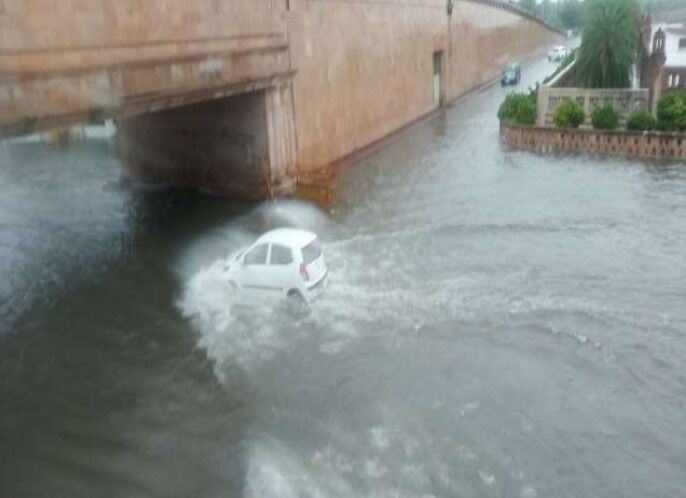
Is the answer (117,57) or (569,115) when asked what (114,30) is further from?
(569,115)

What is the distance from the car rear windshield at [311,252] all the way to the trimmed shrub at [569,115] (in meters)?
17.9

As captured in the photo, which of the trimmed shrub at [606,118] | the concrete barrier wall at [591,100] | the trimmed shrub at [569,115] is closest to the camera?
the trimmed shrub at [606,118]

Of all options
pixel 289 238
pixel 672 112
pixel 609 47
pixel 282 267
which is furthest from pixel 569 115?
pixel 282 267

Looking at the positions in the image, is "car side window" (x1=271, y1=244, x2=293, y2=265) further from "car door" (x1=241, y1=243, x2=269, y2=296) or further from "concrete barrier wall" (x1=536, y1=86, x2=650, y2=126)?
"concrete barrier wall" (x1=536, y1=86, x2=650, y2=126)

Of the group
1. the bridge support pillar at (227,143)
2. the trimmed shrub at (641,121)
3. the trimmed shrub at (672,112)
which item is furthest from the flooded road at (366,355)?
the trimmed shrub at (641,121)

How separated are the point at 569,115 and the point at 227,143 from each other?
14470 millimetres

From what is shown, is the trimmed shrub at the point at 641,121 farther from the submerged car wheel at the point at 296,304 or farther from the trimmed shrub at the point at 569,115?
the submerged car wheel at the point at 296,304

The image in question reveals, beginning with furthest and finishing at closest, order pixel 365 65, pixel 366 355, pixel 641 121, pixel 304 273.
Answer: pixel 365 65 → pixel 641 121 → pixel 304 273 → pixel 366 355

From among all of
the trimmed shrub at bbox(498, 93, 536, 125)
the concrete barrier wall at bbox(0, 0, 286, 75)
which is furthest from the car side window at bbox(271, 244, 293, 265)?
the trimmed shrub at bbox(498, 93, 536, 125)

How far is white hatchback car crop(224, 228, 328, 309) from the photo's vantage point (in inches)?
553

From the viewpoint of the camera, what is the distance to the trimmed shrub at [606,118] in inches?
1099

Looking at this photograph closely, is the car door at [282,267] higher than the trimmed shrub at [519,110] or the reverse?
the reverse

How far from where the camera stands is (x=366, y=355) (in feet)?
40.3

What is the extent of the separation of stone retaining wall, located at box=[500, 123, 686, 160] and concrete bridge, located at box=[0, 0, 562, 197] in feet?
23.3
